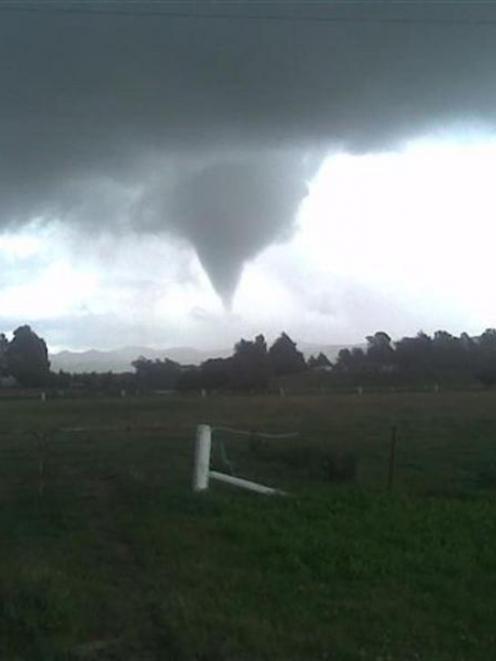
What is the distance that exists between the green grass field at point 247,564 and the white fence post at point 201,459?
25 cm

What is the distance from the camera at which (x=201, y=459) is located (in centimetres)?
1460

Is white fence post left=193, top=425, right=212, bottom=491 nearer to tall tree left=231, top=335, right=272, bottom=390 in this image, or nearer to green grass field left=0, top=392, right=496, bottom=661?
green grass field left=0, top=392, right=496, bottom=661

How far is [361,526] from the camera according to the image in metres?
12.1

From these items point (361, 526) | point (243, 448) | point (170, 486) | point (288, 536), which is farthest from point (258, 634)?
point (243, 448)

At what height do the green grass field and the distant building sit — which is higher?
the distant building

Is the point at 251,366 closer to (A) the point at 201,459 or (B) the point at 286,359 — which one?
(B) the point at 286,359

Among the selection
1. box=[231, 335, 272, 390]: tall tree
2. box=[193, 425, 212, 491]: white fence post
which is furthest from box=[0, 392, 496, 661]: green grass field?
box=[231, 335, 272, 390]: tall tree

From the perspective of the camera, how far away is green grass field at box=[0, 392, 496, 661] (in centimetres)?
784

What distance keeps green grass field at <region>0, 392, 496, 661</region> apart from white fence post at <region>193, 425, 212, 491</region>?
0.25 m

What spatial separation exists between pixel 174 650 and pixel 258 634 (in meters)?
0.64

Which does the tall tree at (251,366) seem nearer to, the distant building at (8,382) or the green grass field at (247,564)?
the distant building at (8,382)

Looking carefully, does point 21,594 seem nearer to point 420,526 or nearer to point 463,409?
point 420,526

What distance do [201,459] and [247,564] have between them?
14.5ft

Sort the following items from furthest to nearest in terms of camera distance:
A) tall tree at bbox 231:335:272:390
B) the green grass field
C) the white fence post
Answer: tall tree at bbox 231:335:272:390
the white fence post
the green grass field
